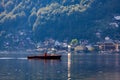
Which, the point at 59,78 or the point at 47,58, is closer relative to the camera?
the point at 59,78

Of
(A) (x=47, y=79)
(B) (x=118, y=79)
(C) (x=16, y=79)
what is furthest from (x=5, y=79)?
(B) (x=118, y=79)

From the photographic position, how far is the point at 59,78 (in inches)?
3524

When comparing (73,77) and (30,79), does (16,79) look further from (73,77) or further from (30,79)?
(73,77)

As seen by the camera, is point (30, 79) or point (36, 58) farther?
point (36, 58)

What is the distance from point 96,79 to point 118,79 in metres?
3.69

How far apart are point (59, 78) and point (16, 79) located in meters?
7.58

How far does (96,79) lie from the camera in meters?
86.4

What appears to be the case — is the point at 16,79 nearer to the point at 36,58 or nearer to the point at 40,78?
the point at 40,78

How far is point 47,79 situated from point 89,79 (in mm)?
7227

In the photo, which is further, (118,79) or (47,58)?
(47,58)

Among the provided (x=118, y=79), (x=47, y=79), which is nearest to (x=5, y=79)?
(x=47, y=79)

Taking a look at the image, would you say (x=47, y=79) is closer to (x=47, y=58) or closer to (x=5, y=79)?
(x=5, y=79)

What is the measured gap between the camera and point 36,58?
17088 cm

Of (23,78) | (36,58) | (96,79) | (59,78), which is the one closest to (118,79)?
(96,79)
